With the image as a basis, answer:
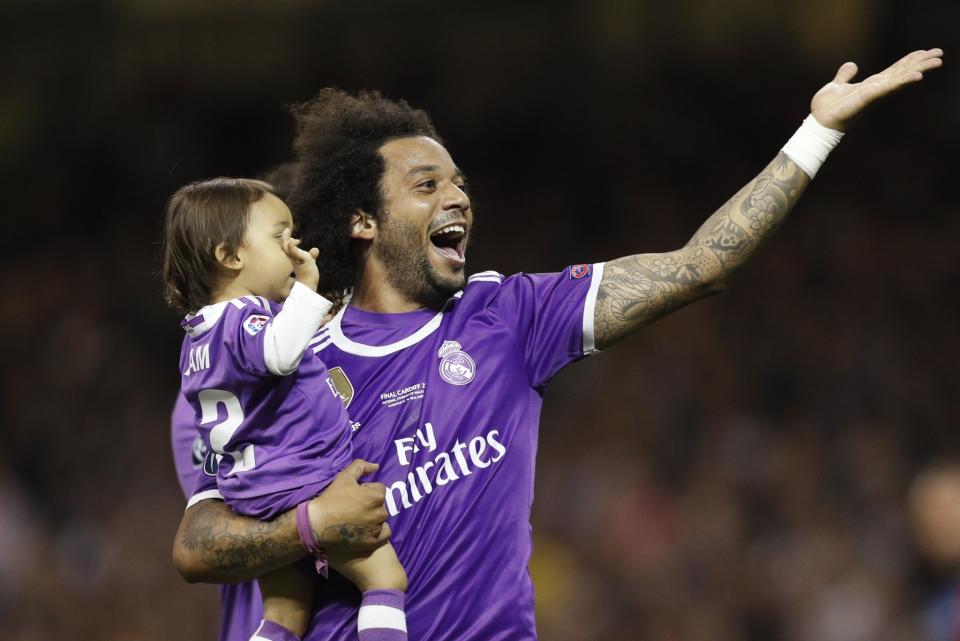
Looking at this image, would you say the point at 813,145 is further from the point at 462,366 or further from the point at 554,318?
the point at 462,366

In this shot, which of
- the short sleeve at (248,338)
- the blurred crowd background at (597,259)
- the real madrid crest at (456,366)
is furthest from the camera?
the blurred crowd background at (597,259)

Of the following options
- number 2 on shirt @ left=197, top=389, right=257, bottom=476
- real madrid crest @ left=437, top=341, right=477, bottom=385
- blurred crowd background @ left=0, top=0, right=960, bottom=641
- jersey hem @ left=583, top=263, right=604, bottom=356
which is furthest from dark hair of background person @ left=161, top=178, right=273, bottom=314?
blurred crowd background @ left=0, top=0, right=960, bottom=641

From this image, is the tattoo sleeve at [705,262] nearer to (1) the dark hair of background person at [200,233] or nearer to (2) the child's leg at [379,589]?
(2) the child's leg at [379,589]

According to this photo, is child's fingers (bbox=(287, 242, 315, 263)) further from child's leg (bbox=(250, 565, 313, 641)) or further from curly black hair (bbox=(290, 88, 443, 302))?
child's leg (bbox=(250, 565, 313, 641))

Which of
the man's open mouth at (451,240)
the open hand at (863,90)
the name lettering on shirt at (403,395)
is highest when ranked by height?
the open hand at (863,90)

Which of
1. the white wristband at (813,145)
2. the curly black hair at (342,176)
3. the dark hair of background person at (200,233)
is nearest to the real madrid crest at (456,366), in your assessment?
the curly black hair at (342,176)

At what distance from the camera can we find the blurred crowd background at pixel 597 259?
7.96 meters

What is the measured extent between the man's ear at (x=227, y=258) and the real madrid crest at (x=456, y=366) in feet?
1.90

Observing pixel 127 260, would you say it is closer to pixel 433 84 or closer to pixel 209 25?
pixel 209 25

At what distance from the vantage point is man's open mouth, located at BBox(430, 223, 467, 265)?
138 inches

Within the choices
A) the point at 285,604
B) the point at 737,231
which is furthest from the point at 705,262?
the point at 285,604

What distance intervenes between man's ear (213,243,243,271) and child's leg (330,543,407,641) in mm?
790

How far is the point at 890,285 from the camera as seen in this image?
9.20m

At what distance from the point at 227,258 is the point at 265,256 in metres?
0.10
